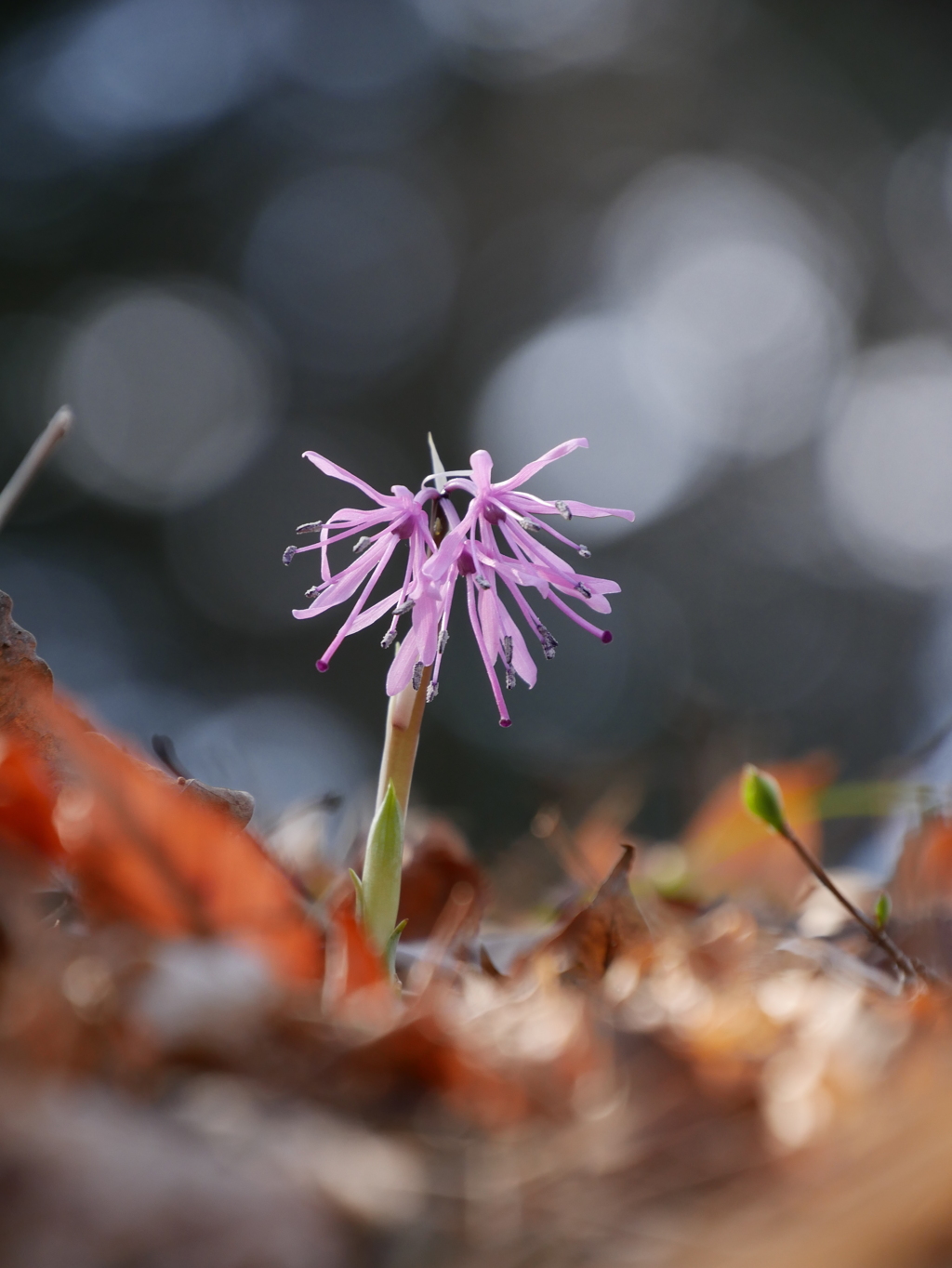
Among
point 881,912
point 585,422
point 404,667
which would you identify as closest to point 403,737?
point 404,667

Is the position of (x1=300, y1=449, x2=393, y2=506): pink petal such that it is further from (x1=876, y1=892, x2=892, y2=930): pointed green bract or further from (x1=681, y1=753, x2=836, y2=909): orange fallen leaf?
(x1=681, y1=753, x2=836, y2=909): orange fallen leaf

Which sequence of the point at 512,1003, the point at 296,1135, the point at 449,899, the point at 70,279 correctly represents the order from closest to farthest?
the point at 296,1135, the point at 512,1003, the point at 449,899, the point at 70,279

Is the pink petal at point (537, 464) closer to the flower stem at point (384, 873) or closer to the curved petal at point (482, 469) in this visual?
the curved petal at point (482, 469)

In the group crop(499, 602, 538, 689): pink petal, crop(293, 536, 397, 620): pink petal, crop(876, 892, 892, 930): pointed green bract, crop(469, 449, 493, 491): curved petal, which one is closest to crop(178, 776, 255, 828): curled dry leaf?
crop(293, 536, 397, 620): pink petal

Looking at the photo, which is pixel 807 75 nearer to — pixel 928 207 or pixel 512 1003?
pixel 928 207

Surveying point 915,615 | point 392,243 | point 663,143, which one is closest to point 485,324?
point 392,243

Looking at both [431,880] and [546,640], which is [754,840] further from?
[546,640]
